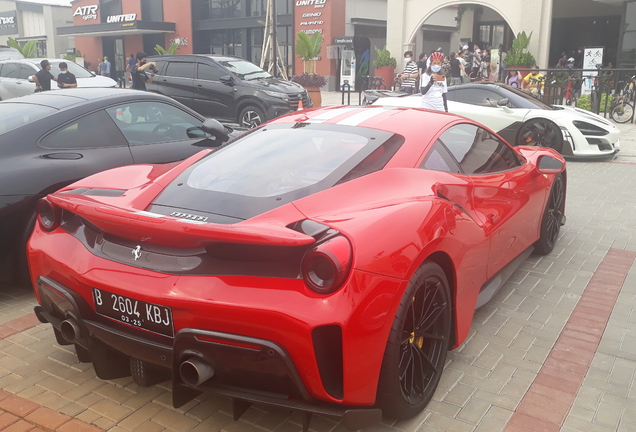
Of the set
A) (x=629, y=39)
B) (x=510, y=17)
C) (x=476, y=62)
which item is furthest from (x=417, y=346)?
(x=629, y=39)

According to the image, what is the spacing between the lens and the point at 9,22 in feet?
181

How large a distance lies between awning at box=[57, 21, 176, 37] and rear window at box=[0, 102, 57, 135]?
36.1 meters

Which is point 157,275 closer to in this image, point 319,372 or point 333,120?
point 319,372

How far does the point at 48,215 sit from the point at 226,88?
11157mm

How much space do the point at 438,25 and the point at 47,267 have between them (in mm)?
36712

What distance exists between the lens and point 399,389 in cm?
270

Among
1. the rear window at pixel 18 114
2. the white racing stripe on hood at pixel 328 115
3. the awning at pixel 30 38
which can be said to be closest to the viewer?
the white racing stripe on hood at pixel 328 115

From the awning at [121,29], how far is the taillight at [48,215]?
3826 centimetres

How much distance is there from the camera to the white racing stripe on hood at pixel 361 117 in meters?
3.66

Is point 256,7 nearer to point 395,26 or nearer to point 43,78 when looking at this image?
point 395,26

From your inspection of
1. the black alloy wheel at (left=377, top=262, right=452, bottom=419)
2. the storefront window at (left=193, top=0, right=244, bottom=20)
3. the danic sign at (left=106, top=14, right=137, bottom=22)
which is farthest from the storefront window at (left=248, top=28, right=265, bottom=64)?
the black alloy wheel at (left=377, top=262, right=452, bottom=419)

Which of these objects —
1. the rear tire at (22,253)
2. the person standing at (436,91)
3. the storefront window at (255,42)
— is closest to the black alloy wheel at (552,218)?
the rear tire at (22,253)

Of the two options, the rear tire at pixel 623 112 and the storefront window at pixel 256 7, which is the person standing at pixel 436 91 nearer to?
the rear tire at pixel 623 112

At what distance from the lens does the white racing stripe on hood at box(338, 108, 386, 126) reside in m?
3.66
